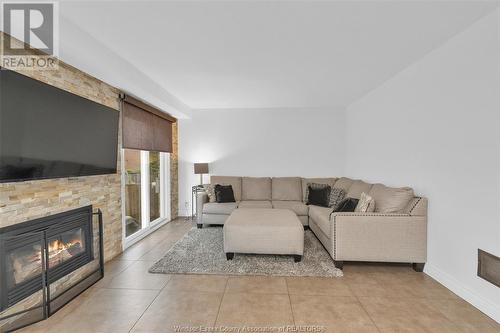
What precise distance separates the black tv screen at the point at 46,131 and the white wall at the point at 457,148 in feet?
12.0

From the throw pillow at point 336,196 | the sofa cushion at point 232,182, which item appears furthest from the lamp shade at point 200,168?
the throw pillow at point 336,196

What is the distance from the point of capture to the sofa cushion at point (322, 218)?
3051 millimetres

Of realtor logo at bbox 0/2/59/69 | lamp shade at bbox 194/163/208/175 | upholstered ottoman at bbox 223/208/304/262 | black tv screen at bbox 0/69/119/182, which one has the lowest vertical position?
upholstered ottoman at bbox 223/208/304/262

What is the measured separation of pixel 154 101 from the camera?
3.72 metres

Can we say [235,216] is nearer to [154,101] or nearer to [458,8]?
[154,101]

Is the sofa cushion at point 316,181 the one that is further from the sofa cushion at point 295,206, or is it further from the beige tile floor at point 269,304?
the beige tile floor at point 269,304

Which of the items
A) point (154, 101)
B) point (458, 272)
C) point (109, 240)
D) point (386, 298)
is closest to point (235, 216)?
point (109, 240)

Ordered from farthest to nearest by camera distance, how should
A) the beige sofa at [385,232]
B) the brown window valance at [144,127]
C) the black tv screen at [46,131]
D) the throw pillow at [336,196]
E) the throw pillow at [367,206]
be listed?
the throw pillow at [336,196] → the brown window valance at [144,127] → the throw pillow at [367,206] → the beige sofa at [385,232] → the black tv screen at [46,131]

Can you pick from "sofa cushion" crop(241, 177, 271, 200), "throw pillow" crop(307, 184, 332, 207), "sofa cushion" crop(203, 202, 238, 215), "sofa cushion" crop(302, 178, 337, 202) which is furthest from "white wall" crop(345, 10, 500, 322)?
"sofa cushion" crop(203, 202, 238, 215)

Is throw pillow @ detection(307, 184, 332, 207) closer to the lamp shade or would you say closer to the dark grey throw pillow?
the dark grey throw pillow

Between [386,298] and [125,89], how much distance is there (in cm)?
387

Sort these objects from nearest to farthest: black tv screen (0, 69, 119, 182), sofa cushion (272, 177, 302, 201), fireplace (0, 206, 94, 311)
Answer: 1. black tv screen (0, 69, 119, 182)
2. fireplace (0, 206, 94, 311)
3. sofa cushion (272, 177, 302, 201)

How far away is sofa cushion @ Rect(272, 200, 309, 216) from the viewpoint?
14.1 feet

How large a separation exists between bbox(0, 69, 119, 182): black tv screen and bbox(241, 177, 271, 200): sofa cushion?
112 inches
